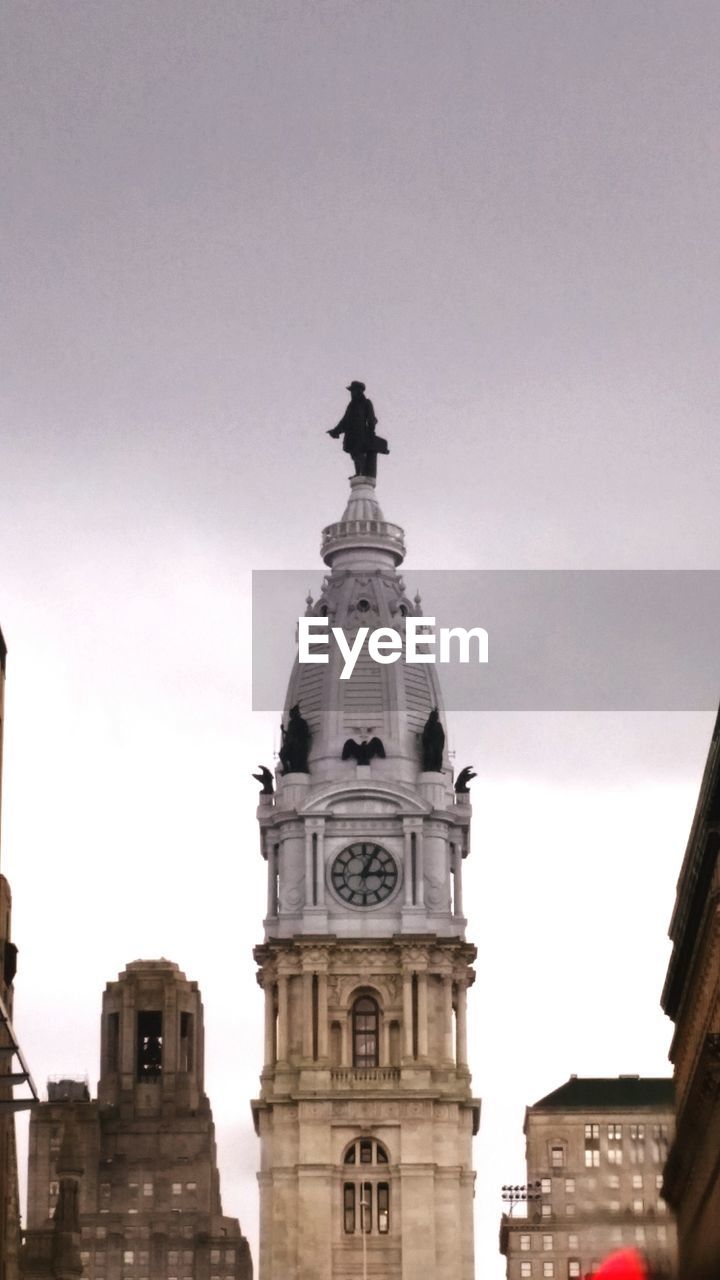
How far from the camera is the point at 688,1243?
91.5 meters

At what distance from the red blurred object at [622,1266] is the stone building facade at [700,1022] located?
136 ft

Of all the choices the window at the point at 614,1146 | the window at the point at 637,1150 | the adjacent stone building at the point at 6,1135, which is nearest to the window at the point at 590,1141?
the window at the point at 614,1146

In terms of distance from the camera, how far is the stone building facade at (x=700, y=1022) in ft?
270

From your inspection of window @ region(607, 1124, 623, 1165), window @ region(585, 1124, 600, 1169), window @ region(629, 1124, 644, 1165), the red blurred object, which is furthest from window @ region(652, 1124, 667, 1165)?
window @ region(585, 1124, 600, 1169)

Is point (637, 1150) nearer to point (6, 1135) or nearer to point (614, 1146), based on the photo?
point (614, 1146)

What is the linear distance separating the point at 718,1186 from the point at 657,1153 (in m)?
6.98

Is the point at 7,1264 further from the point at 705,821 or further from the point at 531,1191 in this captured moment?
the point at 531,1191

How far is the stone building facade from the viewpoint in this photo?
270 ft

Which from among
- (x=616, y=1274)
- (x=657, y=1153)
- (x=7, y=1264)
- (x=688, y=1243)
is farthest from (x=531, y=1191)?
(x=616, y=1274)

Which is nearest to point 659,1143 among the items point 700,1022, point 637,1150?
point 700,1022

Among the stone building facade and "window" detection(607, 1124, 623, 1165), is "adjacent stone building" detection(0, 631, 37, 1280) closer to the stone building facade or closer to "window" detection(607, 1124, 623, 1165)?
the stone building facade

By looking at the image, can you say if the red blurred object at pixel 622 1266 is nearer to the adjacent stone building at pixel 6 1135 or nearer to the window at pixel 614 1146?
the adjacent stone building at pixel 6 1135

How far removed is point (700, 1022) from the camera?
316 feet

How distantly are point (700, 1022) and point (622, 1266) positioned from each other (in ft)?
207
